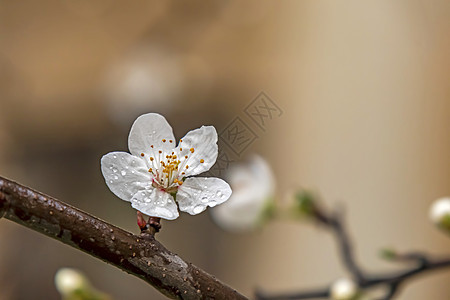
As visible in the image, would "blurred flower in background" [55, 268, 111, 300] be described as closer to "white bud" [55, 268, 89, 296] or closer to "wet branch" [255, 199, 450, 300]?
Result: "white bud" [55, 268, 89, 296]

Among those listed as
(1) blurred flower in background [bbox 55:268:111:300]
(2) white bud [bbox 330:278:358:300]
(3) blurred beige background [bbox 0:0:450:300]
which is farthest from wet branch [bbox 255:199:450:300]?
(3) blurred beige background [bbox 0:0:450:300]

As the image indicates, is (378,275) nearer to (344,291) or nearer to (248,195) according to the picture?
(344,291)

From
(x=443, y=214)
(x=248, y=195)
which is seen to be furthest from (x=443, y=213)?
(x=248, y=195)

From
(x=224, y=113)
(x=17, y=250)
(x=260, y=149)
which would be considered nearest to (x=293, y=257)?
(x=260, y=149)

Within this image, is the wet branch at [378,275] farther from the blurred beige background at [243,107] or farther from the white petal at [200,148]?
the blurred beige background at [243,107]

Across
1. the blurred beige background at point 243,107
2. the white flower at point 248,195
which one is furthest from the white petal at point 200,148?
the blurred beige background at point 243,107

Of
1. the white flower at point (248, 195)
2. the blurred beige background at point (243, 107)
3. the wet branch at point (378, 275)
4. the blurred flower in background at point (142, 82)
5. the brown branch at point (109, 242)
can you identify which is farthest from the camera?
the blurred flower in background at point (142, 82)
